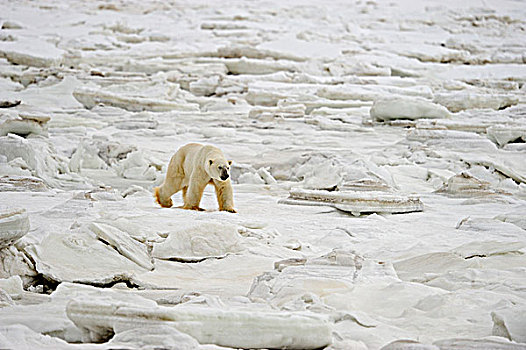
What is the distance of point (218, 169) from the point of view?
372 cm

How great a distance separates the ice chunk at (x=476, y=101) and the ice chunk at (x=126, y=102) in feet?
11.1

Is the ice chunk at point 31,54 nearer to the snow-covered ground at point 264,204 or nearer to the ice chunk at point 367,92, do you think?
the snow-covered ground at point 264,204

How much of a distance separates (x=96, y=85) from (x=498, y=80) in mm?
6587

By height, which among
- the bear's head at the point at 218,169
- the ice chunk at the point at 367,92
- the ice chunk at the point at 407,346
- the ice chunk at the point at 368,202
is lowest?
the ice chunk at the point at 367,92

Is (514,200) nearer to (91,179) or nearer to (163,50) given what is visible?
Result: (91,179)

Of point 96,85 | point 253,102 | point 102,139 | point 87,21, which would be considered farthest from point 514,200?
point 87,21

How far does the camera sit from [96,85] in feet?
33.7

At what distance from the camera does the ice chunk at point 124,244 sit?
2652mm

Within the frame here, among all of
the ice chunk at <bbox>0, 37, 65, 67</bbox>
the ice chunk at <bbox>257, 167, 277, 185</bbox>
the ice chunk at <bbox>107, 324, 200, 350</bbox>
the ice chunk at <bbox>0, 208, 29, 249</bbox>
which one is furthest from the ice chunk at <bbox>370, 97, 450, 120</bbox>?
the ice chunk at <bbox>107, 324, 200, 350</bbox>

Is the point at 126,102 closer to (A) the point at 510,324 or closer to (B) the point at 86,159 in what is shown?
(B) the point at 86,159

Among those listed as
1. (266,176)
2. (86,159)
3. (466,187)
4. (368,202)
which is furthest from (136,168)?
(466,187)

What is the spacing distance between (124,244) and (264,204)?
62.0 inches

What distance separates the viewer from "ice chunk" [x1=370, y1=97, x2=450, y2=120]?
7898 mm

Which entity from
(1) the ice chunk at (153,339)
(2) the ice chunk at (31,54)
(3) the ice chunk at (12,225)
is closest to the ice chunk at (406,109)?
(3) the ice chunk at (12,225)
